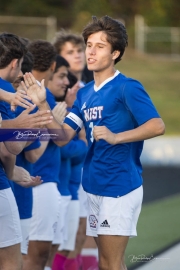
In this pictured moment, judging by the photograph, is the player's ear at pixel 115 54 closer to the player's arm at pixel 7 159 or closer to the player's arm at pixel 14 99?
the player's arm at pixel 14 99

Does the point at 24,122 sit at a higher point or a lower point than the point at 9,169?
higher

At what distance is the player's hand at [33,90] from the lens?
426 cm

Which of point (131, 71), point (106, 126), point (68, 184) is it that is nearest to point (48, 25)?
point (131, 71)

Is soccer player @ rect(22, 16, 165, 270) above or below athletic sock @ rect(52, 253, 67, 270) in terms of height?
above

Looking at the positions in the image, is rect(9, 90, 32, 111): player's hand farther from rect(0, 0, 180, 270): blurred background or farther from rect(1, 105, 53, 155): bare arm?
rect(0, 0, 180, 270): blurred background

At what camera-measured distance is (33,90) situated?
4277mm

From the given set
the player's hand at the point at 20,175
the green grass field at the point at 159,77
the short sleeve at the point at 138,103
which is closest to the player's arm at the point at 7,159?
the player's hand at the point at 20,175

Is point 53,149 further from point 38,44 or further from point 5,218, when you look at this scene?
point 5,218

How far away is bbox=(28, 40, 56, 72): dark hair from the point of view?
5398 mm

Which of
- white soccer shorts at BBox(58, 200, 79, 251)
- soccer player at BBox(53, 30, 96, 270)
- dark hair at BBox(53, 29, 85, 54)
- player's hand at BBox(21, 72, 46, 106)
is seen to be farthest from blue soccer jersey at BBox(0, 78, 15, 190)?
dark hair at BBox(53, 29, 85, 54)

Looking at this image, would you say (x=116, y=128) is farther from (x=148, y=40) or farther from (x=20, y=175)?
(x=148, y=40)

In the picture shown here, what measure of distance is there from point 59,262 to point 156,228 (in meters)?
2.63

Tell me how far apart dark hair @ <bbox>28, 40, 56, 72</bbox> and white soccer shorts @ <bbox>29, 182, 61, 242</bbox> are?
3.25 feet

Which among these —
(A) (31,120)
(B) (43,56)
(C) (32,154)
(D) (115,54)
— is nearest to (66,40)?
(B) (43,56)
